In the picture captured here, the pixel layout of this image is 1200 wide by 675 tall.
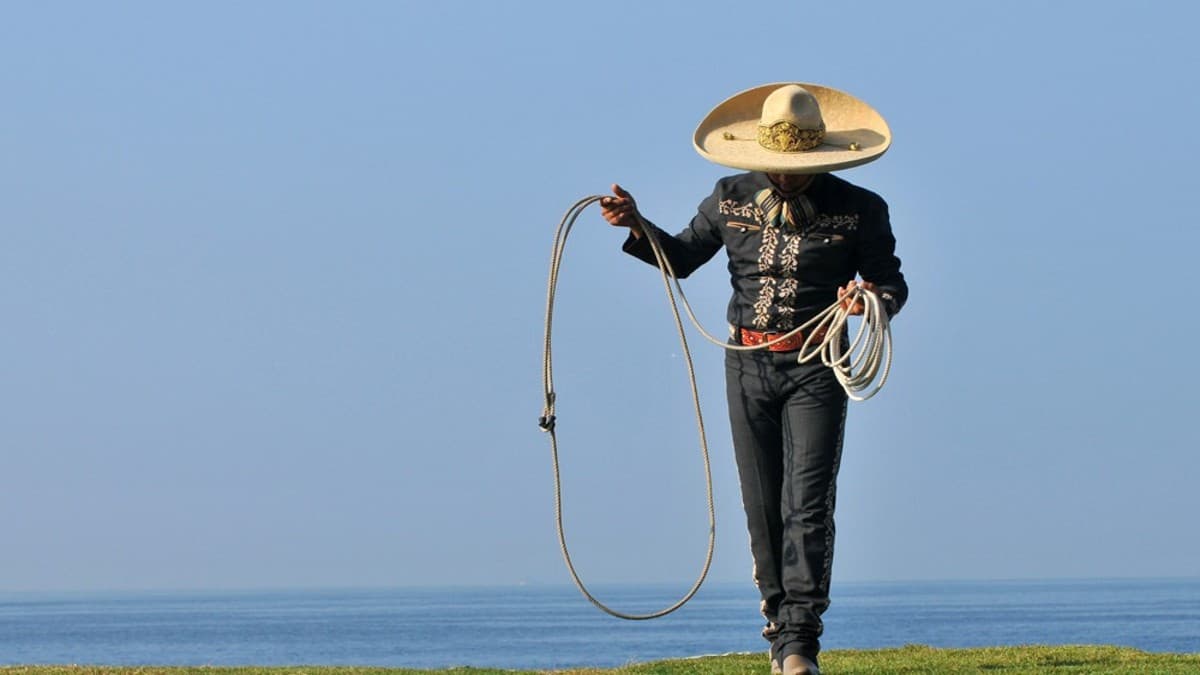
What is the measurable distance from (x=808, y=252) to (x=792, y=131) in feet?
1.92

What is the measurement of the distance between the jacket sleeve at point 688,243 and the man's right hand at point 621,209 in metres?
0.08

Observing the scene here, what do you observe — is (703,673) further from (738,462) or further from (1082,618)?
(1082,618)

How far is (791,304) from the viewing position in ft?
A: 26.8

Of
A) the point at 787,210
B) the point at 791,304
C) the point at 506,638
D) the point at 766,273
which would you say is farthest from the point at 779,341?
the point at 506,638

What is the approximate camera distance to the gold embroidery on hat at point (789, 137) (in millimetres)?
8242

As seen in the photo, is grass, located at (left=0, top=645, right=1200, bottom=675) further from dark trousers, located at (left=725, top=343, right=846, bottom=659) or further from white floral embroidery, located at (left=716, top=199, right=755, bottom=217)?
white floral embroidery, located at (left=716, top=199, right=755, bottom=217)

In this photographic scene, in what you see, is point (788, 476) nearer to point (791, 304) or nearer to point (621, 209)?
point (791, 304)

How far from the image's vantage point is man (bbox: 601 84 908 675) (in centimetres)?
804

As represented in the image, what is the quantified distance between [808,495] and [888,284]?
1.05m

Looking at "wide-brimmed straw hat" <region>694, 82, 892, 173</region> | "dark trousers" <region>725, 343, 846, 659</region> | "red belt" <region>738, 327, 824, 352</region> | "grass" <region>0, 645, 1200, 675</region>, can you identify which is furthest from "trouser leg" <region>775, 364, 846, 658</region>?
"wide-brimmed straw hat" <region>694, 82, 892, 173</region>

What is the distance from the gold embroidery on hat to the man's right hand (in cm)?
75

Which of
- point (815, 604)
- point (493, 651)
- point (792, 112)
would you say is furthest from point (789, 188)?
point (493, 651)

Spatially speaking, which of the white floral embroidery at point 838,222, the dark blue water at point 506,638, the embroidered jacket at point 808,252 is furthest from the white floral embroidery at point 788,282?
the dark blue water at point 506,638

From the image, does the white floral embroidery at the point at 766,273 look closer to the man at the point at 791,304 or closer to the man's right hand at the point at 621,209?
the man at the point at 791,304
